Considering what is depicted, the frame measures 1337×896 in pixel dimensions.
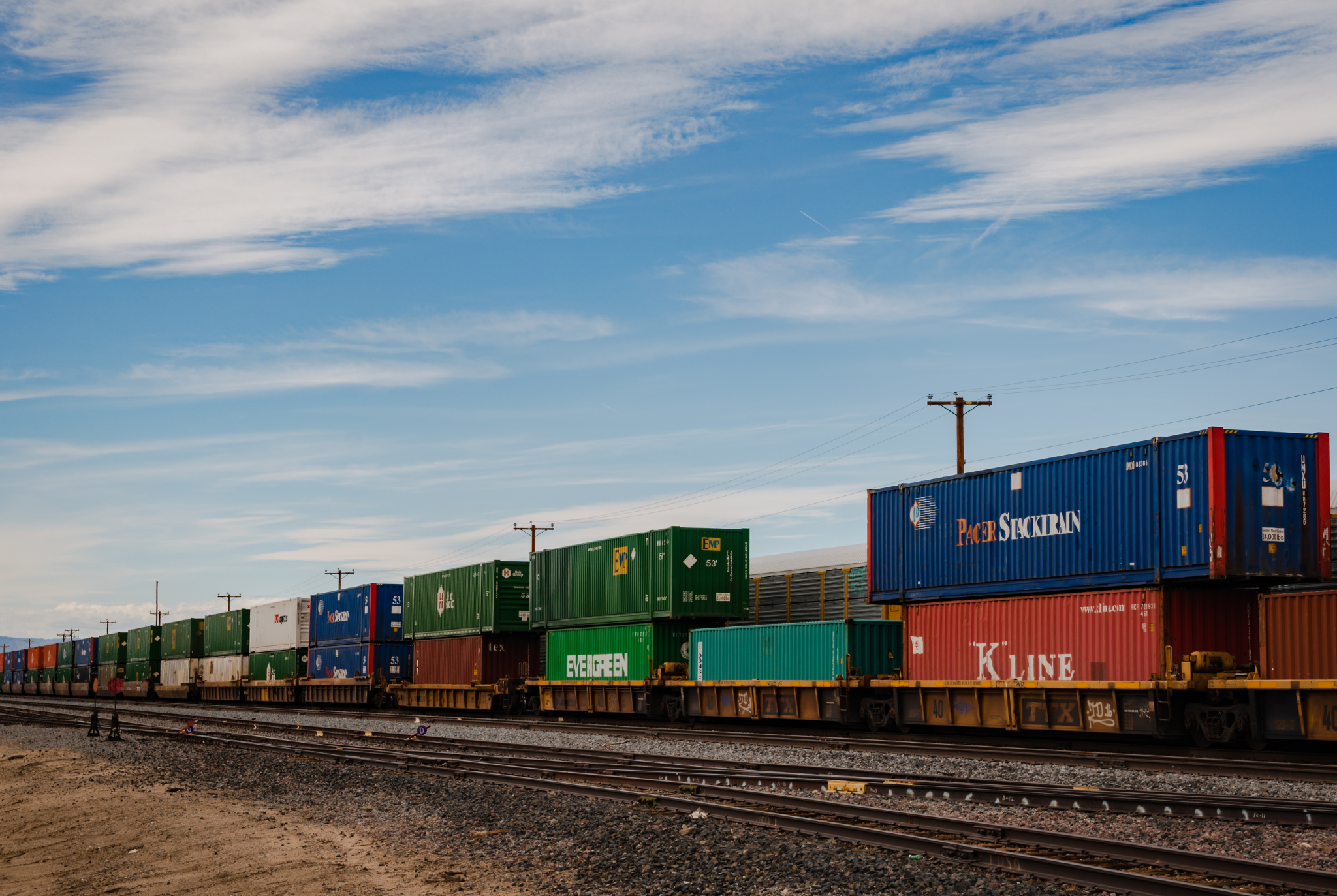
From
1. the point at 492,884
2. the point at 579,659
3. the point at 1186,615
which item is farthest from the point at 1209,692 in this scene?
the point at 579,659

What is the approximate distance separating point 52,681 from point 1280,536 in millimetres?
86592

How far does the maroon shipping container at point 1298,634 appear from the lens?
714 inches

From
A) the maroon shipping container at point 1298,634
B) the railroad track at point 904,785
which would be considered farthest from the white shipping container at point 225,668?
the maroon shipping container at point 1298,634

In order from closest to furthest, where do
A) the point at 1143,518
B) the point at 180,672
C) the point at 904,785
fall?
the point at 904,785 < the point at 1143,518 < the point at 180,672

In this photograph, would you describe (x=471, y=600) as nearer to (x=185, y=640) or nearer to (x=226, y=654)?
(x=226, y=654)

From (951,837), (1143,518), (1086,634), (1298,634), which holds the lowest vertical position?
(951,837)

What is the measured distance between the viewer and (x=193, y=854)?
1368cm

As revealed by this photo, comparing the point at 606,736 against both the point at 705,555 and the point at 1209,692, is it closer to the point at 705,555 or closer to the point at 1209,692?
the point at 705,555

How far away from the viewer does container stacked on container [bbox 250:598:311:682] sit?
2163 inches

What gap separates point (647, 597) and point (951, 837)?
22009 mm

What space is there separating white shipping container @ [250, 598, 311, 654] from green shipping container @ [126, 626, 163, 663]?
1635 cm

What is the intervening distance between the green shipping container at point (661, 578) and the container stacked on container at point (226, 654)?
3134 centimetres

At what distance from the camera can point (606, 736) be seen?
27.9m

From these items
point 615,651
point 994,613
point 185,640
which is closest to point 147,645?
point 185,640
